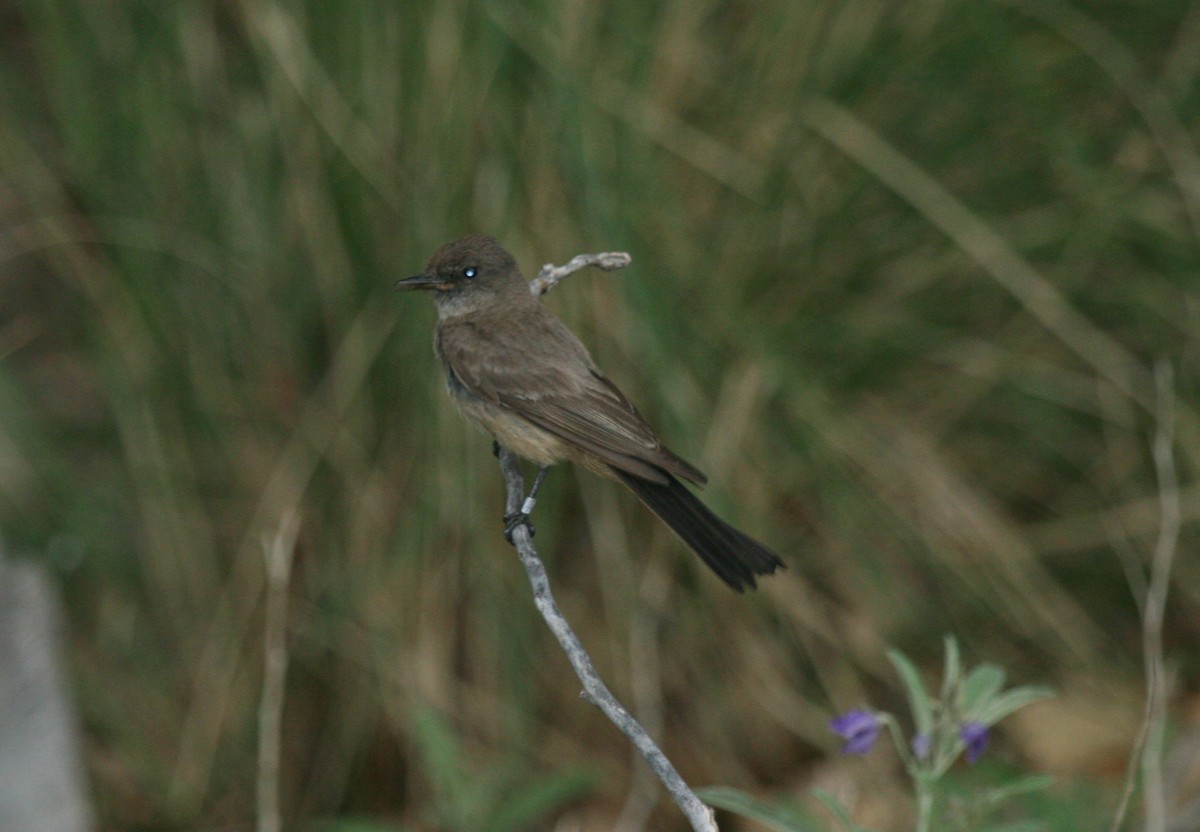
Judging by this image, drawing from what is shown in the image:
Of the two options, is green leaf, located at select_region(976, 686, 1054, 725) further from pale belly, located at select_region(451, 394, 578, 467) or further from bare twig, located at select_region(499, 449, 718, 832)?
pale belly, located at select_region(451, 394, 578, 467)

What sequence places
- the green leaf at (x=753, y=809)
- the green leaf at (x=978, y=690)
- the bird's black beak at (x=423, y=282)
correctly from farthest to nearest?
1. the bird's black beak at (x=423, y=282)
2. the green leaf at (x=978, y=690)
3. the green leaf at (x=753, y=809)

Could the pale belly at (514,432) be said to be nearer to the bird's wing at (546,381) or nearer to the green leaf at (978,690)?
the bird's wing at (546,381)

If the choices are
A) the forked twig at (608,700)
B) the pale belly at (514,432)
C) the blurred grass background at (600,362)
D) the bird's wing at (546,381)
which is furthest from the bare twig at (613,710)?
the blurred grass background at (600,362)

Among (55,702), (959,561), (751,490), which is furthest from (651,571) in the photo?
(55,702)

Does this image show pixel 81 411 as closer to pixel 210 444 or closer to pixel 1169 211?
pixel 210 444

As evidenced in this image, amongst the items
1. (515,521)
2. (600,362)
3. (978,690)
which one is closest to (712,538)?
(515,521)

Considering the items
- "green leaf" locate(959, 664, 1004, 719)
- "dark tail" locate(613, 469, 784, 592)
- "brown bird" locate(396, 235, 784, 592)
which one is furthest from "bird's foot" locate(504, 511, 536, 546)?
"green leaf" locate(959, 664, 1004, 719)

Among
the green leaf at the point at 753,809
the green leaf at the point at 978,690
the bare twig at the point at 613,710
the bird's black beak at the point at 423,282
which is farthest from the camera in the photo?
the bird's black beak at the point at 423,282
